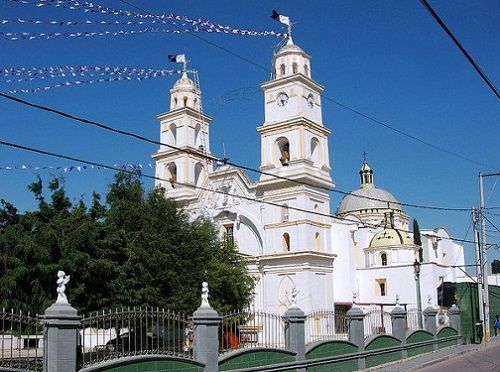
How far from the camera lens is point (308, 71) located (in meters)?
38.9

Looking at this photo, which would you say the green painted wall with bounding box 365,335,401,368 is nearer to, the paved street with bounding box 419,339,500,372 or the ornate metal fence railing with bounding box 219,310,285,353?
the paved street with bounding box 419,339,500,372

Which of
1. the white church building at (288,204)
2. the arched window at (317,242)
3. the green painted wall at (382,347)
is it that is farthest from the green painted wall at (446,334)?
the arched window at (317,242)

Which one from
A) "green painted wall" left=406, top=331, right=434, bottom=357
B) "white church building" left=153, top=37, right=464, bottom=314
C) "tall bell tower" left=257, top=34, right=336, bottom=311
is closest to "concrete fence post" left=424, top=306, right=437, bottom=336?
"green painted wall" left=406, top=331, right=434, bottom=357

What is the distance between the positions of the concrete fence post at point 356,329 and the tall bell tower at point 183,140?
23274 mm

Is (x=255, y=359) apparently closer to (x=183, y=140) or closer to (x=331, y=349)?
(x=331, y=349)

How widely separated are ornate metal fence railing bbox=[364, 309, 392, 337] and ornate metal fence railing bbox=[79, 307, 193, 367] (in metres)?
8.75

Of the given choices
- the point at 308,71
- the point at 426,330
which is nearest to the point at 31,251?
the point at 426,330

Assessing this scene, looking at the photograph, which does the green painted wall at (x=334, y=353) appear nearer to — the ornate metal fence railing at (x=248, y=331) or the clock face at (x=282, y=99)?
the ornate metal fence railing at (x=248, y=331)

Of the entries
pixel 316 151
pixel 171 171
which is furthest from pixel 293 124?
pixel 171 171

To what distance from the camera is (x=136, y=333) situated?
12.8m

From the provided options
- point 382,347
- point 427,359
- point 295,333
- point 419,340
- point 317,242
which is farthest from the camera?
point 317,242

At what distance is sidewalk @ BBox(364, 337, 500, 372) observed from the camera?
20422 mm

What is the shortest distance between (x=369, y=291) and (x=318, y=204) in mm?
12077

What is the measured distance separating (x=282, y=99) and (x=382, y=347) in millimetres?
19516
